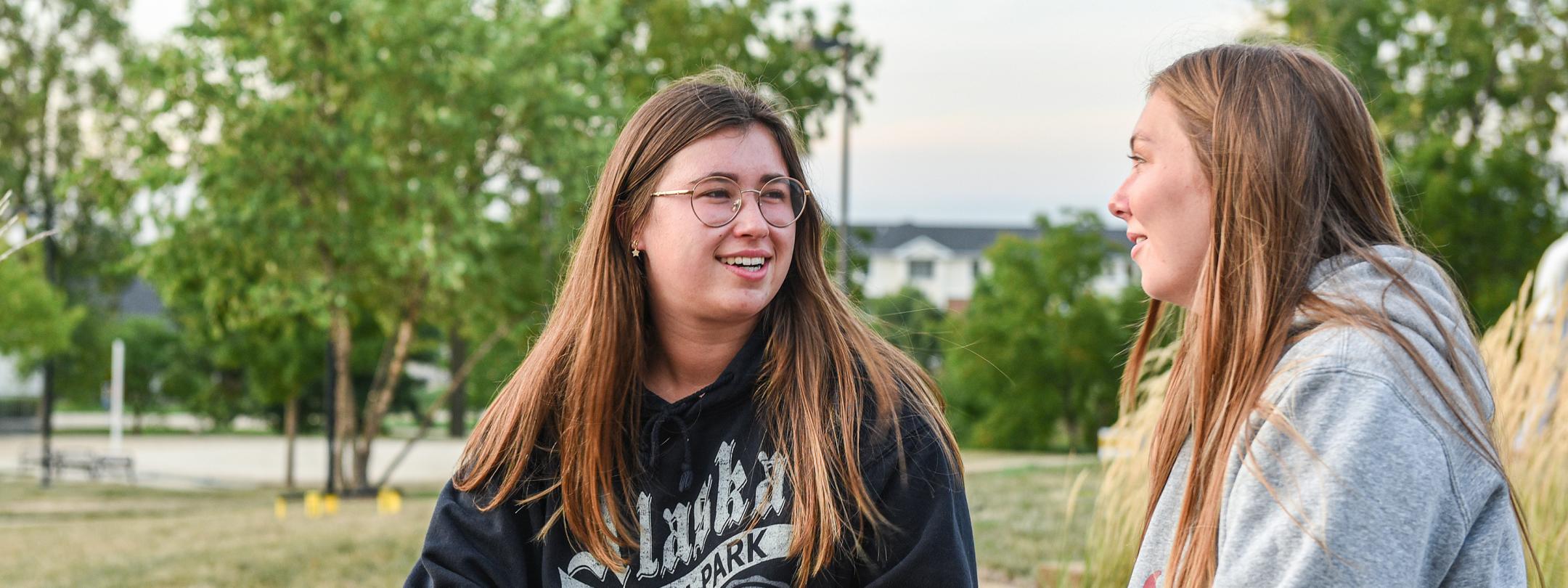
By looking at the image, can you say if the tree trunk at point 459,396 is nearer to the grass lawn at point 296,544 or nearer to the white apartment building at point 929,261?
the grass lawn at point 296,544

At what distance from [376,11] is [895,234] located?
6163cm

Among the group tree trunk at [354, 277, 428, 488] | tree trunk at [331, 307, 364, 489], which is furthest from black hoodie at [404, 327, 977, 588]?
tree trunk at [331, 307, 364, 489]

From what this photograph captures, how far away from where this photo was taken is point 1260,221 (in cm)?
150

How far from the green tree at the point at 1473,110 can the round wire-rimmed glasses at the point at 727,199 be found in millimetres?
22510

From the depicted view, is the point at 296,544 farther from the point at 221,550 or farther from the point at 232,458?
the point at 232,458

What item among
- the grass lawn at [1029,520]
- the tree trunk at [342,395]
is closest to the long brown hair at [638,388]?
the grass lawn at [1029,520]

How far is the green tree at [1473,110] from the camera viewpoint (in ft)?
75.8

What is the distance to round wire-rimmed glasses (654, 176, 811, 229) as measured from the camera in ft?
7.63

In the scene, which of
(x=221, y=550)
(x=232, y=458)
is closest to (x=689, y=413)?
(x=221, y=550)

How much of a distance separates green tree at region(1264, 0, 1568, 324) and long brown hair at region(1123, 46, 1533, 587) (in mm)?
22920

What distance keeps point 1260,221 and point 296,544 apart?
25.3ft

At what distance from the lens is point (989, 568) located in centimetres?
606

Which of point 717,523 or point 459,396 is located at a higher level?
point 717,523

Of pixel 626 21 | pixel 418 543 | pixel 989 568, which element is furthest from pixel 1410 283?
pixel 626 21
